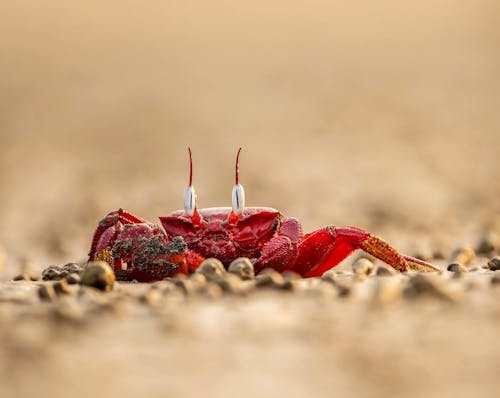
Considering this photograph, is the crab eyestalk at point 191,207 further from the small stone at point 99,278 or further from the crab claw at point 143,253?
the small stone at point 99,278

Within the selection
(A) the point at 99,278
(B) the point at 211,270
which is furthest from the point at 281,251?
(A) the point at 99,278

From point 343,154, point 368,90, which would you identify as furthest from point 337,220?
point 368,90

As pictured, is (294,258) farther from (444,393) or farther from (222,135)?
(222,135)

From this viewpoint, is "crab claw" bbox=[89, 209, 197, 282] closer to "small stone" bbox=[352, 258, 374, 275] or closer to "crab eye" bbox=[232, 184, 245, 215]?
"crab eye" bbox=[232, 184, 245, 215]

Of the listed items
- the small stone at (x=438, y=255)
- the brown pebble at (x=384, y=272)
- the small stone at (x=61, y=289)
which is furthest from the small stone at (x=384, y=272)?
the small stone at (x=438, y=255)

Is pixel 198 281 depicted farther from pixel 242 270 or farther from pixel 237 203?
pixel 237 203
